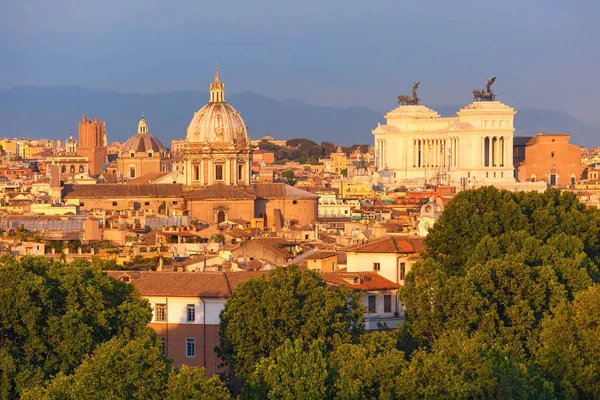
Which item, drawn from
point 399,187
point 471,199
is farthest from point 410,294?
point 399,187

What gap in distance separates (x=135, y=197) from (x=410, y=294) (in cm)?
5438

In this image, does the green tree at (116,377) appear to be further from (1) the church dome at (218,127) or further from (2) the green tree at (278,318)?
(1) the church dome at (218,127)

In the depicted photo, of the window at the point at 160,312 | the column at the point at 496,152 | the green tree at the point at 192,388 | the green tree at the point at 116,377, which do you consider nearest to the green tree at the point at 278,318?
the window at the point at 160,312

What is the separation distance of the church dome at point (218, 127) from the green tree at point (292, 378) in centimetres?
6107

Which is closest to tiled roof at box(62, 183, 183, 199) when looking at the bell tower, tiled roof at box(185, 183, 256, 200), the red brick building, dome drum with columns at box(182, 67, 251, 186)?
dome drum with columns at box(182, 67, 251, 186)

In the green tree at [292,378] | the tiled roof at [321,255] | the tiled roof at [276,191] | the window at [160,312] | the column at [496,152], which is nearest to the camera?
the green tree at [292,378]

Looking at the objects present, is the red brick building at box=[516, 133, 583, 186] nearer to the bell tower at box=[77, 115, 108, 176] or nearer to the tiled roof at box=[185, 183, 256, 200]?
the bell tower at box=[77, 115, 108, 176]

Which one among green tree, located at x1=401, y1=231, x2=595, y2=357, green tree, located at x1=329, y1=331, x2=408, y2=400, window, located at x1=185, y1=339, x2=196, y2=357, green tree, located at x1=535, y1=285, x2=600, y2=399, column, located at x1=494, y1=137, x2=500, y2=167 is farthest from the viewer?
column, located at x1=494, y1=137, x2=500, y2=167

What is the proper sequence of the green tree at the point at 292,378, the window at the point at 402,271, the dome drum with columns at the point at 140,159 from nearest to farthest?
the green tree at the point at 292,378
the window at the point at 402,271
the dome drum with columns at the point at 140,159

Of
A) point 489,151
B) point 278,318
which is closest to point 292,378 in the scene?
point 278,318

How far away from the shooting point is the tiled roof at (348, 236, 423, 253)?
1782 inches

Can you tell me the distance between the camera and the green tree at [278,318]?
36.5 metres

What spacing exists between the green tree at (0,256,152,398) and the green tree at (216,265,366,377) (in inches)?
66.7

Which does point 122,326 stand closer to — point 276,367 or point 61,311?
point 61,311
